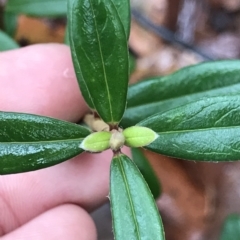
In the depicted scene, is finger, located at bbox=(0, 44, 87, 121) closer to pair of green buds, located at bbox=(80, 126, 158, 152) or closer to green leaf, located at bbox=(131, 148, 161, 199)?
green leaf, located at bbox=(131, 148, 161, 199)

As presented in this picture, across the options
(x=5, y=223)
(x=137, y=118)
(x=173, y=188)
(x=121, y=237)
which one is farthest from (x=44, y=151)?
(x=173, y=188)

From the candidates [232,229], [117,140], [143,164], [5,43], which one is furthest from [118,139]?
[5,43]

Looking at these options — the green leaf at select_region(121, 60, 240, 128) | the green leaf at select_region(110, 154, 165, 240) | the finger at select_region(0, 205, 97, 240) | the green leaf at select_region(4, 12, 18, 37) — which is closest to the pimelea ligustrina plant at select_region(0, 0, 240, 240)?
the green leaf at select_region(110, 154, 165, 240)

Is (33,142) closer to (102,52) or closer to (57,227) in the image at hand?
(102,52)

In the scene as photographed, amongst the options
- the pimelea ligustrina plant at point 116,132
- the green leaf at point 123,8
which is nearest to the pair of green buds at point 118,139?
the pimelea ligustrina plant at point 116,132

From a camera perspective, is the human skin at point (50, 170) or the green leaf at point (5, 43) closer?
the human skin at point (50, 170)

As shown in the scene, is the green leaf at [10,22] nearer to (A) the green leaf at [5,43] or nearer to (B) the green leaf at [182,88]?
(A) the green leaf at [5,43]
